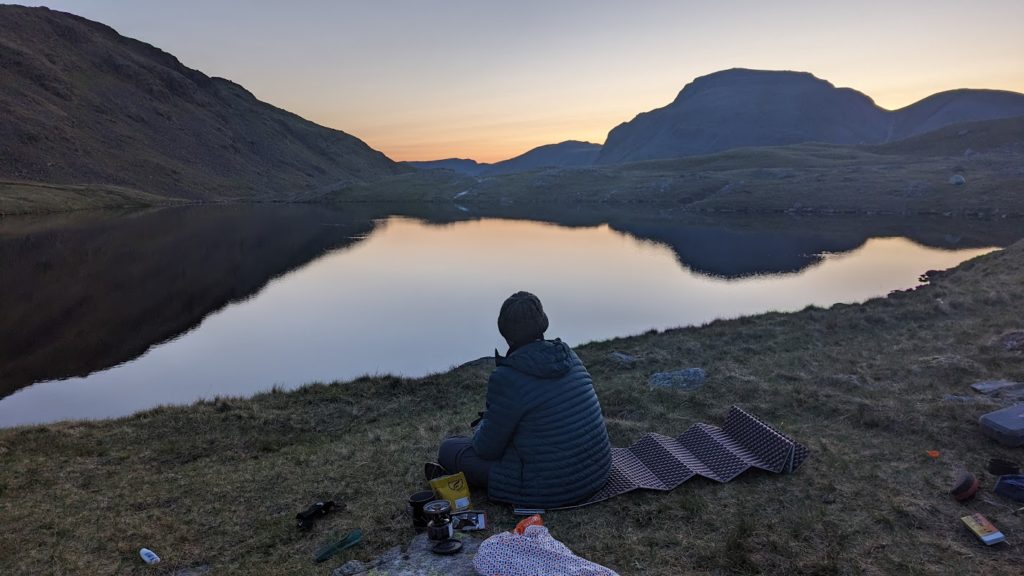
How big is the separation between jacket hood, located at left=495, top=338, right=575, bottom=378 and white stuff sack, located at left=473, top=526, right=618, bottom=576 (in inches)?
72.1

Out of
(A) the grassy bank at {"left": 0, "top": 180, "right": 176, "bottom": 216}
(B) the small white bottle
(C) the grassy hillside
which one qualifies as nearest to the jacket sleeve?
(B) the small white bottle

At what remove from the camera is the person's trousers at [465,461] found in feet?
26.8

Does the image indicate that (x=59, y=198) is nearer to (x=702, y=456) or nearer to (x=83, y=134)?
(x=83, y=134)

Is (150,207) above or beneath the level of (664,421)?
above

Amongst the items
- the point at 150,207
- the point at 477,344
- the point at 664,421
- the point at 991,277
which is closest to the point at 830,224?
the point at 991,277

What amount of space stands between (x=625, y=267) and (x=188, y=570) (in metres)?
39.3

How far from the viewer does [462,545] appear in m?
7.02

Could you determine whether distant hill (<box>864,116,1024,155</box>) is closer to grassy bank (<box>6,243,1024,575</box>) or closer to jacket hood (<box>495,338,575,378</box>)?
grassy bank (<box>6,243,1024,575</box>)

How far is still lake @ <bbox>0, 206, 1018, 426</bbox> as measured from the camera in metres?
20.5

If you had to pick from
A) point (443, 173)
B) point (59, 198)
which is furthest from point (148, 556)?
point (443, 173)

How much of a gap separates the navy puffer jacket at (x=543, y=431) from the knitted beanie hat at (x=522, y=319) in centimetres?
17

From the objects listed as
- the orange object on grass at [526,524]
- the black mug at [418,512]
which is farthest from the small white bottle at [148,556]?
the orange object on grass at [526,524]

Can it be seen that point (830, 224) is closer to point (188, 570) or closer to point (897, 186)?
point (897, 186)

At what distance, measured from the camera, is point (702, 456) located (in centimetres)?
934
